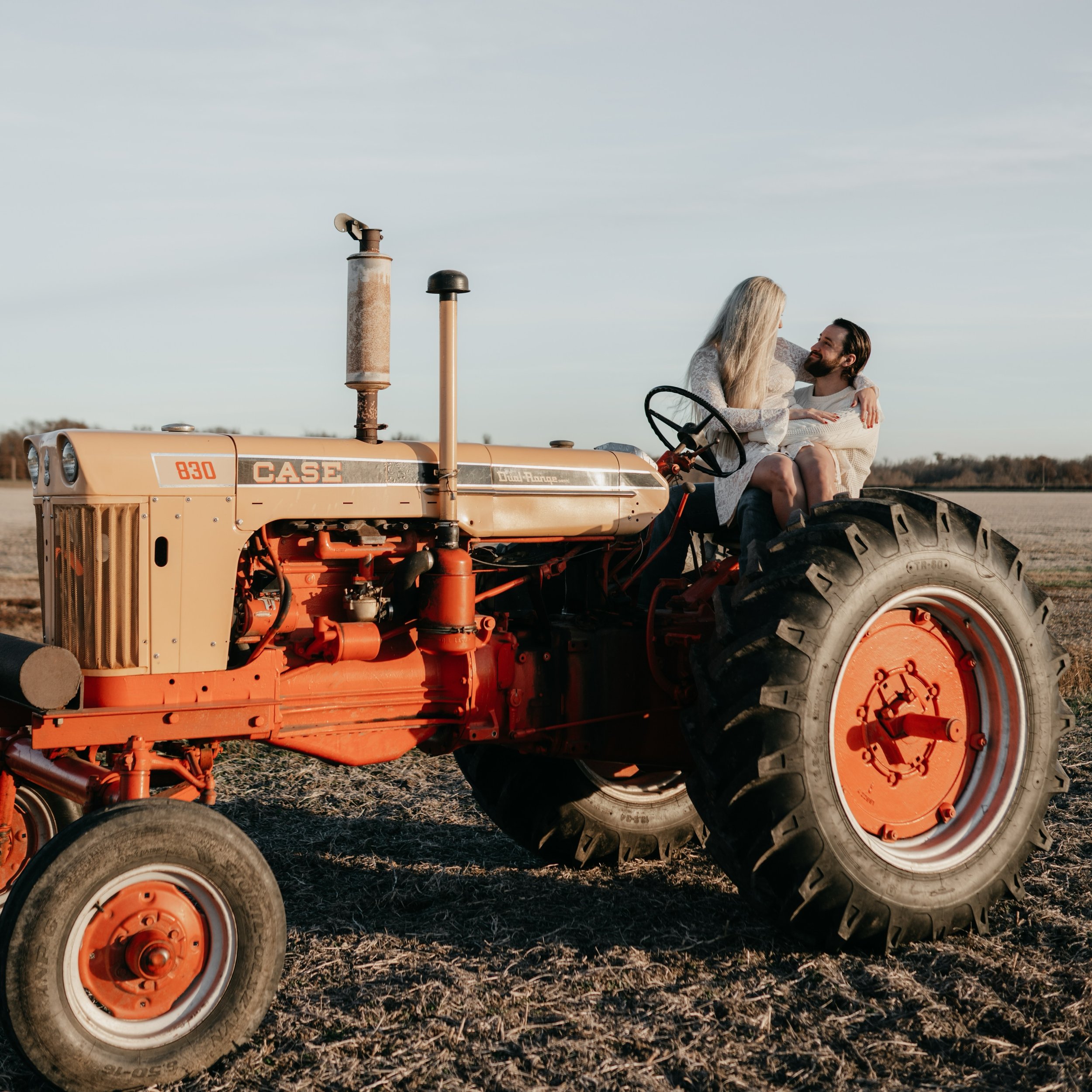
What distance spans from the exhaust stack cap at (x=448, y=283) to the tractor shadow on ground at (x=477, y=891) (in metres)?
1.97

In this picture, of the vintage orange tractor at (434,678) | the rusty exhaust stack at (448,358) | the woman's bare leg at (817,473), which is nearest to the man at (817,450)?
the woman's bare leg at (817,473)

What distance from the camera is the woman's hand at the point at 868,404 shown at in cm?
459

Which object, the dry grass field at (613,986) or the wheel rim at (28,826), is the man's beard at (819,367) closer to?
the dry grass field at (613,986)

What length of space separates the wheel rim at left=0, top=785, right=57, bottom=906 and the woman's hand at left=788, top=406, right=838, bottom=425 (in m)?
2.99

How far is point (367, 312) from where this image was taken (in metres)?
3.45

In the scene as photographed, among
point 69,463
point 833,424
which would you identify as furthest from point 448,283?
point 833,424

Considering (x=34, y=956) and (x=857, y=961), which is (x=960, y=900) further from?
(x=34, y=956)

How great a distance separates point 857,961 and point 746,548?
52.8 inches

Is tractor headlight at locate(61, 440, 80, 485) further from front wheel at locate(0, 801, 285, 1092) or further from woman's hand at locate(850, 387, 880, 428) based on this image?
woman's hand at locate(850, 387, 880, 428)

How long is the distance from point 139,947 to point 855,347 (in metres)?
3.52

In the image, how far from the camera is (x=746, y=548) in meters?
3.93

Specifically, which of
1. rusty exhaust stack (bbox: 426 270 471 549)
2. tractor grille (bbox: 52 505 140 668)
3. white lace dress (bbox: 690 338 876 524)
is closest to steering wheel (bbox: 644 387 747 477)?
white lace dress (bbox: 690 338 876 524)

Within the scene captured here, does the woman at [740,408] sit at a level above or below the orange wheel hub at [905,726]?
above

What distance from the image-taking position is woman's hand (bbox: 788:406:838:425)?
450cm
